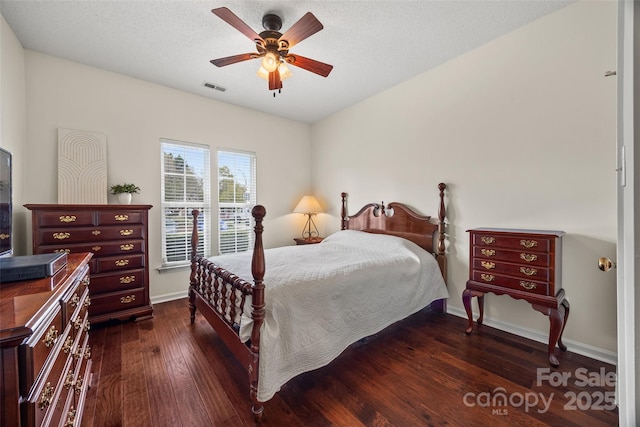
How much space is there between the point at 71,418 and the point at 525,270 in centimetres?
293

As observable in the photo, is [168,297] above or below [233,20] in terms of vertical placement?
below

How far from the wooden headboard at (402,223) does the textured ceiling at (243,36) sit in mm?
1447

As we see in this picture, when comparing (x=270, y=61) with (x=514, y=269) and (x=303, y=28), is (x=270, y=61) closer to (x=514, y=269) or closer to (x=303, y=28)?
(x=303, y=28)

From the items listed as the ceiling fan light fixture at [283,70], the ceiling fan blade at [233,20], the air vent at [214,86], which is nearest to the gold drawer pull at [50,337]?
the ceiling fan blade at [233,20]

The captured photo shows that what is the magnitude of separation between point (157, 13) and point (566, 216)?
3.71 meters

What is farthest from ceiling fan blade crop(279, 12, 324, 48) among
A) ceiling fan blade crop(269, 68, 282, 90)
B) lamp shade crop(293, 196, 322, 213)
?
lamp shade crop(293, 196, 322, 213)

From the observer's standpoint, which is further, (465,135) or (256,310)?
(465,135)

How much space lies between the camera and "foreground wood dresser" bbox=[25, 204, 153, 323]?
2.32 meters

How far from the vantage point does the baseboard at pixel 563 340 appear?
1.97 m

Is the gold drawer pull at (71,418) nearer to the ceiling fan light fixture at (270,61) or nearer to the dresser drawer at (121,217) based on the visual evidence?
the dresser drawer at (121,217)

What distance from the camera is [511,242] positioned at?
2107 millimetres

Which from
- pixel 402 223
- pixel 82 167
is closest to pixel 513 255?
pixel 402 223

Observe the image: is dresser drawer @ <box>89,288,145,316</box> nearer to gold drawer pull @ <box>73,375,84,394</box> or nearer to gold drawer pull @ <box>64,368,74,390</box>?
gold drawer pull @ <box>73,375,84,394</box>

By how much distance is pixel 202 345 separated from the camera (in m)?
2.25
